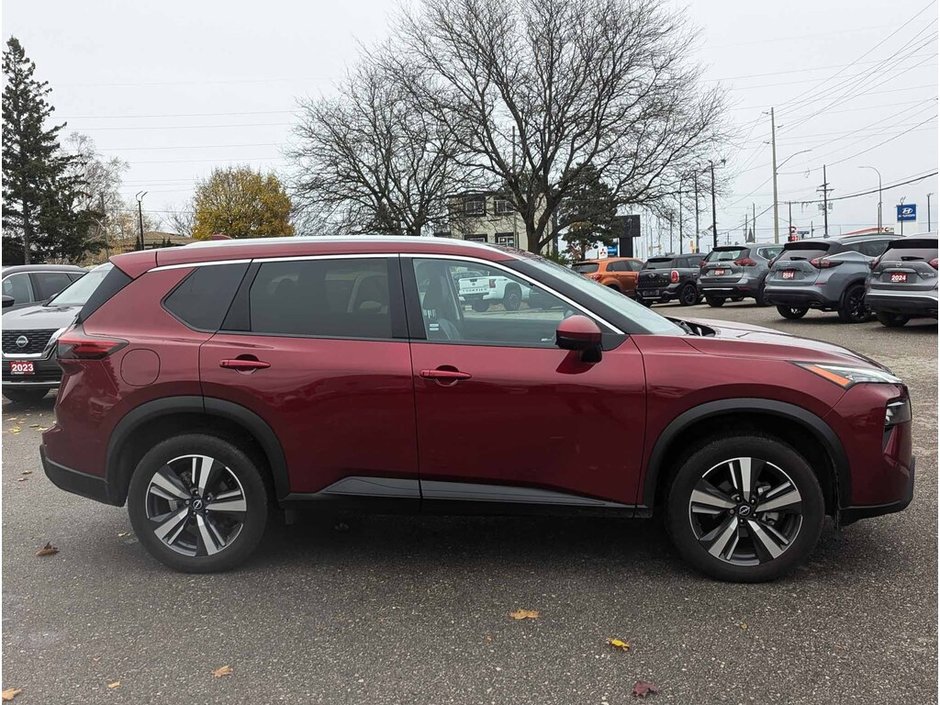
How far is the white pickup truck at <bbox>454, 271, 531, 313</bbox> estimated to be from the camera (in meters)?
3.91

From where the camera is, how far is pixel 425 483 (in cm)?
377

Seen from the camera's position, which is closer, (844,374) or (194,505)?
(844,374)

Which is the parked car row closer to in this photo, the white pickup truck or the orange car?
the orange car

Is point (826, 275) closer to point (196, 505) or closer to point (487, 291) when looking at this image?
point (487, 291)

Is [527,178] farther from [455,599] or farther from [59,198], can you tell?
[59,198]

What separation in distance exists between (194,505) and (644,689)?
2385 mm

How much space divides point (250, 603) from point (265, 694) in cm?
83

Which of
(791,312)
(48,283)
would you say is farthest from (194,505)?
(791,312)

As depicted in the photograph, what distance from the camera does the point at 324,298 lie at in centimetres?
396

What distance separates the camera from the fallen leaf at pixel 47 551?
4418 millimetres

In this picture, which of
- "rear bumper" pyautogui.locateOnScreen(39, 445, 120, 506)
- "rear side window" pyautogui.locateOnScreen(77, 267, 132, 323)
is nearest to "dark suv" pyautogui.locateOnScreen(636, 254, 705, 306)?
"rear side window" pyautogui.locateOnScreen(77, 267, 132, 323)

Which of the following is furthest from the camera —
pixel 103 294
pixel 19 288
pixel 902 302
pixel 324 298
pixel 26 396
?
pixel 902 302

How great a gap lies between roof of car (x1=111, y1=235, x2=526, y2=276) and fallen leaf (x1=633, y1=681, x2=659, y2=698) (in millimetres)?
2057

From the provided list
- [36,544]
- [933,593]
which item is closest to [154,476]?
[36,544]
